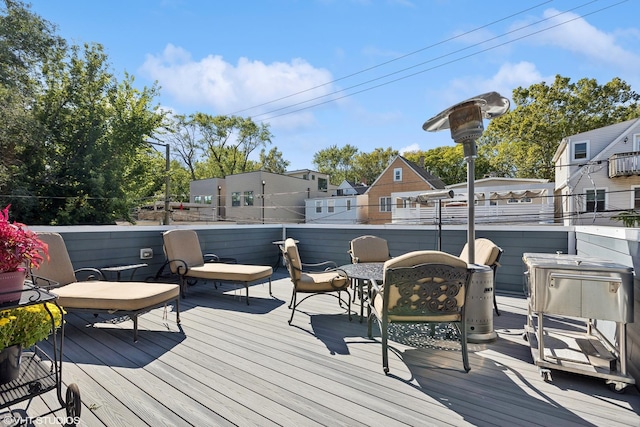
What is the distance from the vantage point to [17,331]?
1.71 m

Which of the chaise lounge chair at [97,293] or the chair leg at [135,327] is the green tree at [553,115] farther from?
the chair leg at [135,327]

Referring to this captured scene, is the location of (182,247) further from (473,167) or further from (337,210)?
(337,210)

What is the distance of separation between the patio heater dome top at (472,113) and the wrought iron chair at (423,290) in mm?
1357

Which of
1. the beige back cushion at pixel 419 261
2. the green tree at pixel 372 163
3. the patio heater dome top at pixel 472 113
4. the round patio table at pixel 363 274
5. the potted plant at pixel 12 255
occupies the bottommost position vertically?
the round patio table at pixel 363 274

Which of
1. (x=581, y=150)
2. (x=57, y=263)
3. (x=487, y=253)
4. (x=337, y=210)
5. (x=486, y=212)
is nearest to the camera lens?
(x=57, y=263)

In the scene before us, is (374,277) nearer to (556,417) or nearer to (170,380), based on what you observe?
(556,417)

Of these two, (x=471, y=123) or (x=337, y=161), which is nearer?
(x=471, y=123)

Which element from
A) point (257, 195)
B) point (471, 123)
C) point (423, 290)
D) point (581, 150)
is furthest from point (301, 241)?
point (257, 195)

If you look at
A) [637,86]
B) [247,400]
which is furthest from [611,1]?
[637,86]

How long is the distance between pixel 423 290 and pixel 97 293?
2987 mm

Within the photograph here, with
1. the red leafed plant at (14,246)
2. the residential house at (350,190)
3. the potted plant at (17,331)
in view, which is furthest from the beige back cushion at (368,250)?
the residential house at (350,190)

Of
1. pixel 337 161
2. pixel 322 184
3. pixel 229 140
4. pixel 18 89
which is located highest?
pixel 229 140

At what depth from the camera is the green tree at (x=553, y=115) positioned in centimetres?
2148

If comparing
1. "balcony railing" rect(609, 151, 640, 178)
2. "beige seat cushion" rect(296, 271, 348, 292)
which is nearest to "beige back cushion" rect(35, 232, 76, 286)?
"beige seat cushion" rect(296, 271, 348, 292)
